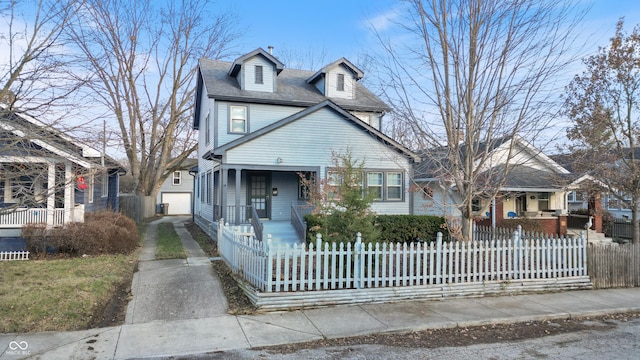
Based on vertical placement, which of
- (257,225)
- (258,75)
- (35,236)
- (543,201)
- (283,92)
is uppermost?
(258,75)

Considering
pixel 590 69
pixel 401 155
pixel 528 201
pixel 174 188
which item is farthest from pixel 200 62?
pixel 174 188

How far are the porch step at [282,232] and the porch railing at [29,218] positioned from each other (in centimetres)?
706

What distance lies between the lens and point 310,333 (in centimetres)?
611

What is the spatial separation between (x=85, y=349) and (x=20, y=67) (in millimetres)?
4284

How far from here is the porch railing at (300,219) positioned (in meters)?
13.7

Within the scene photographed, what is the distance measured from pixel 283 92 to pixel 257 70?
1570mm

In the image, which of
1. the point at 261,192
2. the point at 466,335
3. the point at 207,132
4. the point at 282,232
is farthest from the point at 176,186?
the point at 466,335

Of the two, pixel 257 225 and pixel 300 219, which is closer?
pixel 257 225

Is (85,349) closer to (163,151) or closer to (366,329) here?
(366,329)

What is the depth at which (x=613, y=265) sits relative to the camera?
963 cm

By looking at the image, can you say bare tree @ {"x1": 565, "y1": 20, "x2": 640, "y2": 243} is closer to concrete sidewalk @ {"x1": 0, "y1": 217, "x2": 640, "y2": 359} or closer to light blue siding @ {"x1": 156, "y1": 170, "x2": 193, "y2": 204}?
concrete sidewalk @ {"x1": 0, "y1": 217, "x2": 640, "y2": 359}

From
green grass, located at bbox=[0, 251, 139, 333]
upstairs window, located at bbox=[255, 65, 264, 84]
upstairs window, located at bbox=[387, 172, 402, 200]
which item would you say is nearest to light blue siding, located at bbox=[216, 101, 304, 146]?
upstairs window, located at bbox=[255, 65, 264, 84]

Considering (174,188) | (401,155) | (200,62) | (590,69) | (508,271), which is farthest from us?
(174,188)

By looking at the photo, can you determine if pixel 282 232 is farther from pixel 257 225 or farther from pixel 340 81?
pixel 340 81
